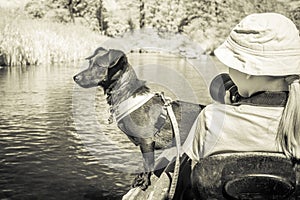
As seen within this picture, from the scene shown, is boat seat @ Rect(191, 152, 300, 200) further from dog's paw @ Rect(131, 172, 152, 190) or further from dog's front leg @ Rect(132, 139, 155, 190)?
dog's front leg @ Rect(132, 139, 155, 190)

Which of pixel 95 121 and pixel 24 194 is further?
pixel 95 121

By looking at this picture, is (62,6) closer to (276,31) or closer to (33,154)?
(33,154)

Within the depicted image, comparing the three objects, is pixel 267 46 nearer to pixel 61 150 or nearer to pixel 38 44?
pixel 61 150

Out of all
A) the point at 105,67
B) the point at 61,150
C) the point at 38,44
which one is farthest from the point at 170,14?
the point at 105,67

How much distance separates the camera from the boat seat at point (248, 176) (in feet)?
5.40

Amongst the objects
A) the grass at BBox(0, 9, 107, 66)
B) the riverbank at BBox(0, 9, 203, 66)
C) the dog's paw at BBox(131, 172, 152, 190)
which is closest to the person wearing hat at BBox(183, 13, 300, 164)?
the dog's paw at BBox(131, 172, 152, 190)

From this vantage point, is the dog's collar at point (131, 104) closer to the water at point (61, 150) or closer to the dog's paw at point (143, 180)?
the dog's paw at point (143, 180)

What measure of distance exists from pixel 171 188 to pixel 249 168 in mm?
674

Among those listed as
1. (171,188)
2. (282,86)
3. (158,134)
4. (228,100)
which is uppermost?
(282,86)

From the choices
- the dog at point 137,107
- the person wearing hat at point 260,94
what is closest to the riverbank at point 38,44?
the dog at point 137,107

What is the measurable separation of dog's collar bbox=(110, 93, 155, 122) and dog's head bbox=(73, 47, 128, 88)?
0.86ft

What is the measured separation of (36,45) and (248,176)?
47.6 feet

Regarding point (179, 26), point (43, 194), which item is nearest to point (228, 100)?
point (43, 194)

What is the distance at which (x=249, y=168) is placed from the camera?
64.9 inches
